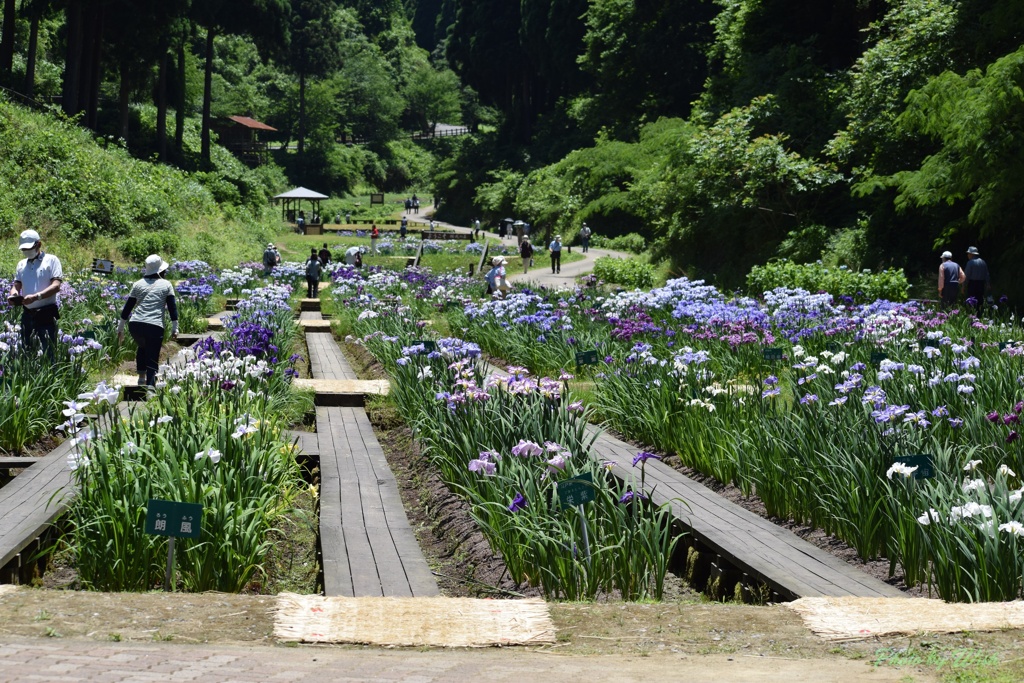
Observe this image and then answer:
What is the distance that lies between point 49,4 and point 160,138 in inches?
388

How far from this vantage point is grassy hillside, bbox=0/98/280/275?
92.9 ft

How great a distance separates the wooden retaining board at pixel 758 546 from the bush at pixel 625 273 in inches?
815

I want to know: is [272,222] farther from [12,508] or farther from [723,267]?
[12,508]

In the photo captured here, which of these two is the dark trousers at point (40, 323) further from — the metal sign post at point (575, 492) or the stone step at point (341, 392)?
the metal sign post at point (575, 492)

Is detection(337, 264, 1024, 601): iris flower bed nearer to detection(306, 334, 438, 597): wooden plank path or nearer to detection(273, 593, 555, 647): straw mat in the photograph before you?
detection(273, 593, 555, 647): straw mat

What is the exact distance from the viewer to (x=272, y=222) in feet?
165

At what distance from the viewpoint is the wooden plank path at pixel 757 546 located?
5.00 meters

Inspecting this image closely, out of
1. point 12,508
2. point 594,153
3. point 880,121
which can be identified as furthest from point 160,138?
point 12,508

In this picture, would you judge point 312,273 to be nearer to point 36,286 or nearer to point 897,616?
point 36,286

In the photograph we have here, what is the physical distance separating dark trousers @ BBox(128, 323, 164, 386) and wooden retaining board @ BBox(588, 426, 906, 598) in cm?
495

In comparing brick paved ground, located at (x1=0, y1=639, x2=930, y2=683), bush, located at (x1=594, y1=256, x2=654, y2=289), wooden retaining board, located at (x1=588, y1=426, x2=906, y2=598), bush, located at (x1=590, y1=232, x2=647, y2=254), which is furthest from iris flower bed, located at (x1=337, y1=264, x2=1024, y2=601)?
bush, located at (x1=590, y1=232, x2=647, y2=254)

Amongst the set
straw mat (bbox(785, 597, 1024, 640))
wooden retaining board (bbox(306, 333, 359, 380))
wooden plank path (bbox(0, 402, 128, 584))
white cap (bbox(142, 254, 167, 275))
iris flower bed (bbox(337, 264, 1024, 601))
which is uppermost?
white cap (bbox(142, 254, 167, 275))

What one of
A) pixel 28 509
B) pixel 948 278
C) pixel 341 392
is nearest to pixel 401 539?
pixel 28 509

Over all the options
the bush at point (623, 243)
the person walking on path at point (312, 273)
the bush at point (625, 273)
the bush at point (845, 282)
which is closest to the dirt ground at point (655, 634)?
the bush at point (845, 282)
